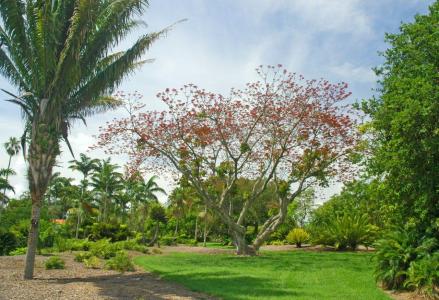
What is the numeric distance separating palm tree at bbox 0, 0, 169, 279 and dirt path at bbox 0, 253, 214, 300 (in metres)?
1.10

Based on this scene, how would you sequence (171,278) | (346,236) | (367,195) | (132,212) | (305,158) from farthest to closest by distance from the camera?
(132,212) → (346,236) → (305,158) → (171,278) → (367,195)

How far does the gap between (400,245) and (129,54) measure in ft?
31.8

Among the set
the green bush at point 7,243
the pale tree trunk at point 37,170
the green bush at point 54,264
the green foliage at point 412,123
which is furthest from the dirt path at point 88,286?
the green bush at point 7,243

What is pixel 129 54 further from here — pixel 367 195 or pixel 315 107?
pixel 315 107

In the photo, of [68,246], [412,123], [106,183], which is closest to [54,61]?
[412,123]

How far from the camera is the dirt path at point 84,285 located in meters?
9.77

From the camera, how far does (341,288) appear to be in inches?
429

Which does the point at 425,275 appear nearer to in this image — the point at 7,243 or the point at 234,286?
the point at 234,286

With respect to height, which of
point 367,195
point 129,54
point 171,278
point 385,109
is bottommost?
point 171,278

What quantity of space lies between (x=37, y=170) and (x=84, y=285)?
380cm

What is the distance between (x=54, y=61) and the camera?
12.8 m

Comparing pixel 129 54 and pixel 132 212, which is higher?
pixel 129 54

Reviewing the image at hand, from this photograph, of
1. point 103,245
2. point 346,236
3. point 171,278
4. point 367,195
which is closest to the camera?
point 367,195

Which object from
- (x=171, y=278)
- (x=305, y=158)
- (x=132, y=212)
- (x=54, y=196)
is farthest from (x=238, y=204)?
(x=171, y=278)
